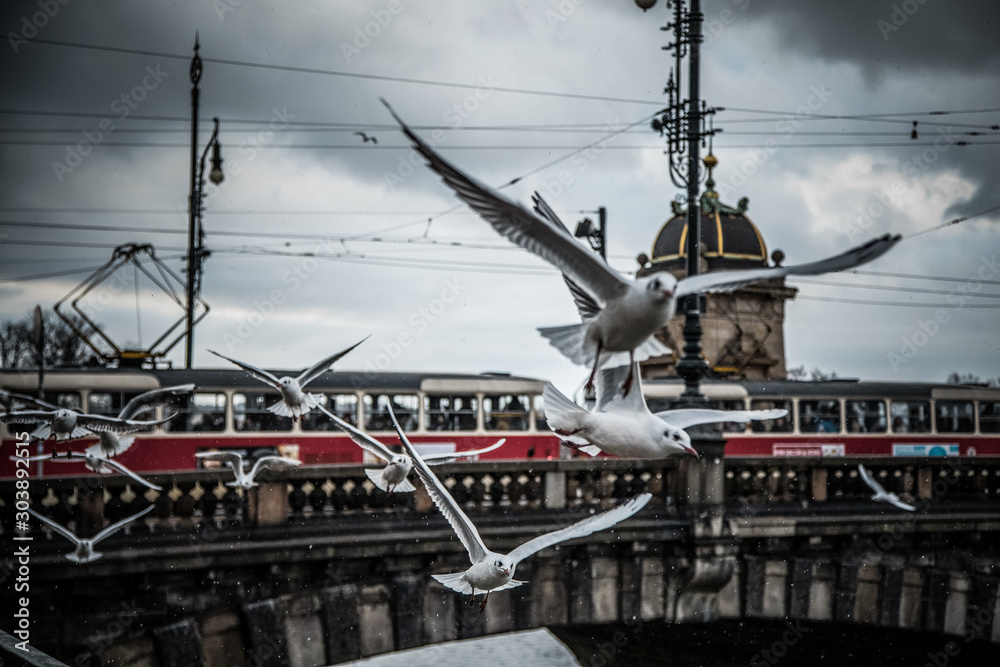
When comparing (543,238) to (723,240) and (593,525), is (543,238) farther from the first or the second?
(723,240)

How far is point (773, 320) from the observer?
34.9 meters

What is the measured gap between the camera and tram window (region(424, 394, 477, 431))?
22.9 metres

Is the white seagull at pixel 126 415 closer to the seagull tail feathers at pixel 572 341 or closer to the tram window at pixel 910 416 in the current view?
the seagull tail feathers at pixel 572 341

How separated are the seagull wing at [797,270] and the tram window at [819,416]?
2426 cm

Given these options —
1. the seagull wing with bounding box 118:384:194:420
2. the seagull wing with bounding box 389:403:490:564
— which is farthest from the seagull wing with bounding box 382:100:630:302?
the seagull wing with bounding box 118:384:194:420

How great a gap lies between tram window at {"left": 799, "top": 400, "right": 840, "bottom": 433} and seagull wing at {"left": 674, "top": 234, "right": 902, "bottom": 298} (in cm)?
2426

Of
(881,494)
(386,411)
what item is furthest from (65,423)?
(386,411)

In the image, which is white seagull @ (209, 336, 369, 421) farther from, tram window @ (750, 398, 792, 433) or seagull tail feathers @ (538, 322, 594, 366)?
tram window @ (750, 398, 792, 433)

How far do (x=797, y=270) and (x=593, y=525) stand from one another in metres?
1.72

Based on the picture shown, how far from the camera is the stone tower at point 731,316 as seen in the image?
1287 inches

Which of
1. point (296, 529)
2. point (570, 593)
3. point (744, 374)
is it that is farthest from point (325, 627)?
point (744, 374)

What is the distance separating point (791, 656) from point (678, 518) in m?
6.99

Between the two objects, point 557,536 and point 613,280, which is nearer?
point 613,280

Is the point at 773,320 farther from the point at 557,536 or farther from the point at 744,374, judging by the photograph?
the point at 557,536
